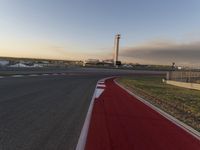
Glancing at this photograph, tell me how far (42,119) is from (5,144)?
8.67ft

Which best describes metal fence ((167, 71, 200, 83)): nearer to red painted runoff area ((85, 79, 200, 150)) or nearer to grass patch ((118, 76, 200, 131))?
grass patch ((118, 76, 200, 131))

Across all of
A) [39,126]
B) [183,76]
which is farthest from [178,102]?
[183,76]

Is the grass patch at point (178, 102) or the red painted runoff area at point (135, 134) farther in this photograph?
the grass patch at point (178, 102)

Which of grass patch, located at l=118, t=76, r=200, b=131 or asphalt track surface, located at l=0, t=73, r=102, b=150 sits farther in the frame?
grass patch, located at l=118, t=76, r=200, b=131

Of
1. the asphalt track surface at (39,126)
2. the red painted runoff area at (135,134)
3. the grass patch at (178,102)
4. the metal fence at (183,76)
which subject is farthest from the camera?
the metal fence at (183,76)

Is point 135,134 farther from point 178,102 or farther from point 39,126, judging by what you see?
point 178,102

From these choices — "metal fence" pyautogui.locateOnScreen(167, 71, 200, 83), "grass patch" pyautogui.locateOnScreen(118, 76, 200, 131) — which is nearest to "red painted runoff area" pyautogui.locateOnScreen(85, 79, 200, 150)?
"grass patch" pyautogui.locateOnScreen(118, 76, 200, 131)

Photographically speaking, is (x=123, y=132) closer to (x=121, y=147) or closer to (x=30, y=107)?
(x=121, y=147)

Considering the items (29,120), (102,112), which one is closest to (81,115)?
(102,112)

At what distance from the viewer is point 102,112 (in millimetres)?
10359

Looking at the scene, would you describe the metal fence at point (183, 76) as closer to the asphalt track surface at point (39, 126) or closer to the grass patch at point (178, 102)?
the grass patch at point (178, 102)

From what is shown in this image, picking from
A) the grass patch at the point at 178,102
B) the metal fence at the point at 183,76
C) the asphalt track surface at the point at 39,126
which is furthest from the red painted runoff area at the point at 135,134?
the metal fence at the point at 183,76

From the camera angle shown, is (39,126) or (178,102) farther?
(178,102)

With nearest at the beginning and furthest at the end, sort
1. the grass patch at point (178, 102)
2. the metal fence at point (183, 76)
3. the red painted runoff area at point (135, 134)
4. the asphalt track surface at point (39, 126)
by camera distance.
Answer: the asphalt track surface at point (39, 126), the red painted runoff area at point (135, 134), the grass patch at point (178, 102), the metal fence at point (183, 76)
